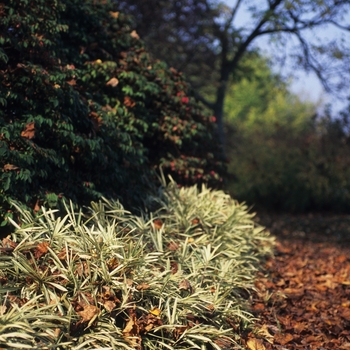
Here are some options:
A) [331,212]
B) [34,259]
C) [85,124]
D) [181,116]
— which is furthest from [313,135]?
[34,259]

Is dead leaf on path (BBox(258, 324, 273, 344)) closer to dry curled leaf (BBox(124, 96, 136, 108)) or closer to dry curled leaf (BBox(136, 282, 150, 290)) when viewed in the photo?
dry curled leaf (BBox(136, 282, 150, 290))

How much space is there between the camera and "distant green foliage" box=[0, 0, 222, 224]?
15.3ft

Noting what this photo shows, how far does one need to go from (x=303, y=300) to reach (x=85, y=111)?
9.26 ft

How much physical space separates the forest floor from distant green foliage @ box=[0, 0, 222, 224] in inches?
66.2

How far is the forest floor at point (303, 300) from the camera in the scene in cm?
436

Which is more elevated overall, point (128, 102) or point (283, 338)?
point (128, 102)

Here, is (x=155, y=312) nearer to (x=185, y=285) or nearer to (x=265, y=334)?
(x=185, y=285)

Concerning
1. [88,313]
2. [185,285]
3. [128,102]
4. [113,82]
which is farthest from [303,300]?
[113,82]

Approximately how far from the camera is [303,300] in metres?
5.41

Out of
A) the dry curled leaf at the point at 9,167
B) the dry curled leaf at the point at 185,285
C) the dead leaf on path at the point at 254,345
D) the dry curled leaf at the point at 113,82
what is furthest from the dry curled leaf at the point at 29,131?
the dead leaf on path at the point at 254,345

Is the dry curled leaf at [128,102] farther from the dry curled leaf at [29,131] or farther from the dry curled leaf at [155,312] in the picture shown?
the dry curled leaf at [155,312]

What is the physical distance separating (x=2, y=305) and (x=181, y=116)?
4.66m

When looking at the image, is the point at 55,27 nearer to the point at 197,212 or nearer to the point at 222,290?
the point at 197,212

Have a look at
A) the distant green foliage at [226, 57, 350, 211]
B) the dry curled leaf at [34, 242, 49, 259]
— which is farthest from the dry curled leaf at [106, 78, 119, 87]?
the distant green foliage at [226, 57, 350, 211]
